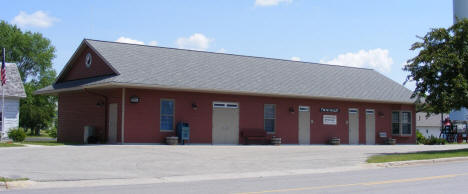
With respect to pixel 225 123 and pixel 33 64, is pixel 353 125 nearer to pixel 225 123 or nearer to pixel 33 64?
pixel 225 123

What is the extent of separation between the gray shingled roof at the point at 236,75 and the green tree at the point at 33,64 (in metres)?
27.2

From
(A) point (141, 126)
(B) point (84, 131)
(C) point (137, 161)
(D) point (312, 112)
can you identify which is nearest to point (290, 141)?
(D) point (312, 112)

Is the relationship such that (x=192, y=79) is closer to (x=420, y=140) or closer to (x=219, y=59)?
(x=219, y=59)

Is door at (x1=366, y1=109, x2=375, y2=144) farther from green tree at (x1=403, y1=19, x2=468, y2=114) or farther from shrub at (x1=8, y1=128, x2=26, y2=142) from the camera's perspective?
shrub at (x1=8, y1=128, x2=26, y2=142)

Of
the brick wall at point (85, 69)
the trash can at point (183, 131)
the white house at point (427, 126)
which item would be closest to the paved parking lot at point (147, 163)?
the trash can at point (183, 131)

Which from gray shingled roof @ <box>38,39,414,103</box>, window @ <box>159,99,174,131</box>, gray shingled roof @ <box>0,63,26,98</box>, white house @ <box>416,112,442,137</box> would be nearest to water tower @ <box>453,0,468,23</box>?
gray shingled roof @ <box>38,39,414,103</box>

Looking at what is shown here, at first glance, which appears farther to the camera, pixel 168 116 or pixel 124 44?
pixel 124 44

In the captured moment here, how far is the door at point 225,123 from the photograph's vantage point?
27.6m

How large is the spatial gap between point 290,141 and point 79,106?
1217 centimetres

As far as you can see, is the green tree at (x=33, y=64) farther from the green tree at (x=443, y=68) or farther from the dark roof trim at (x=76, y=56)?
the green tree at (x=443, y=68)

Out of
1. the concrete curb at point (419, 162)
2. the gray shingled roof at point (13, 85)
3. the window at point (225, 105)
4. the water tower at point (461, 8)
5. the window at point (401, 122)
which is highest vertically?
the water tower at point (461, 8)

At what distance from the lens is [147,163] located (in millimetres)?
17141

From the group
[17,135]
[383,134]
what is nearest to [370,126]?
[383,134]

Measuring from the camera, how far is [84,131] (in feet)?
90.0
